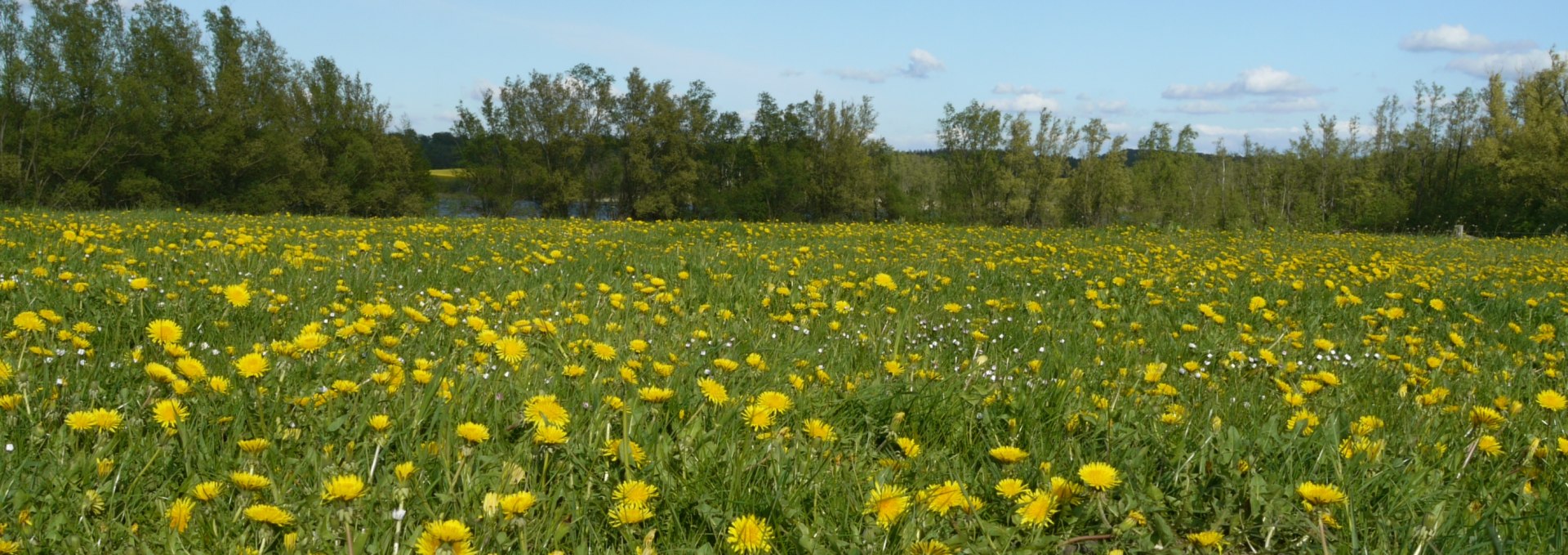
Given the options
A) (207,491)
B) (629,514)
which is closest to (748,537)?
(629,514)

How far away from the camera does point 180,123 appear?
42312 mm

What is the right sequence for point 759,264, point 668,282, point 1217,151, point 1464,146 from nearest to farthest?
point 668,282 → point 759,264 → point 1464,146 → point 1217,151

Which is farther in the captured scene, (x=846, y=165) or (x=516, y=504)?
(x=846, y=165)

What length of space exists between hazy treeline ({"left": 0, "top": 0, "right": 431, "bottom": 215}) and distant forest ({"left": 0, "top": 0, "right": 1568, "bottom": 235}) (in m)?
0.10

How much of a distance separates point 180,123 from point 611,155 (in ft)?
70.3

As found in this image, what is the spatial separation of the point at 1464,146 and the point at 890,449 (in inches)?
2780

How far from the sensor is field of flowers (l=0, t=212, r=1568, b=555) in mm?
1800

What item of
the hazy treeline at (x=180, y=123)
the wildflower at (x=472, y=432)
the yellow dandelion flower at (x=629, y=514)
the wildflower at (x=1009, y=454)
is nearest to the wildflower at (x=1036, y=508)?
the wildflower at (x=1009, y=454)

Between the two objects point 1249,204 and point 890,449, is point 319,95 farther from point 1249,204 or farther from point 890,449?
point 1249,204

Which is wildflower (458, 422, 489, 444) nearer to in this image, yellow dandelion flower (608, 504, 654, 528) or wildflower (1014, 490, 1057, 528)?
yellow dandelion flower (608, 504, 654, 528)

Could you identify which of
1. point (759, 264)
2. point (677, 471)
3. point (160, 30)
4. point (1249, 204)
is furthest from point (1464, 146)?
point (160, 30)

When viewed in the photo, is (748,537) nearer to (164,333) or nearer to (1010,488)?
(1010,488)

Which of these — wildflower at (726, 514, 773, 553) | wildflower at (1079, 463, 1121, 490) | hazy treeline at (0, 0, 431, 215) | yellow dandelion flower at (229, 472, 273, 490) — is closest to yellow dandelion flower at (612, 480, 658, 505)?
wildflower at (726, 514, 773, 553)

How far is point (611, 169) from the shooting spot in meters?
52.5
